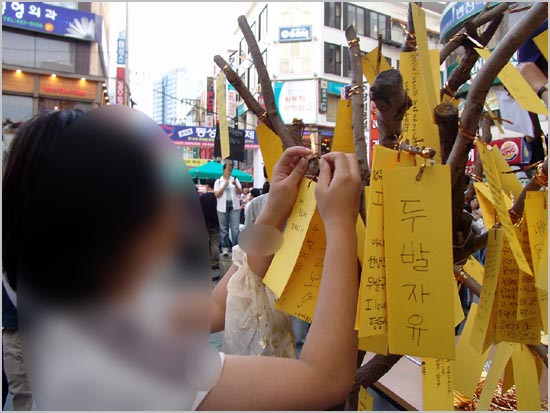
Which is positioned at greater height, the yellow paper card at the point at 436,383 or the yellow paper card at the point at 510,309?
the yellow paper card at the point at 510,309

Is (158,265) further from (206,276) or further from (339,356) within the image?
(339,356)

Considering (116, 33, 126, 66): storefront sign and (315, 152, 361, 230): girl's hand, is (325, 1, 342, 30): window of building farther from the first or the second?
(315, 152, 361, 230): girl's hand

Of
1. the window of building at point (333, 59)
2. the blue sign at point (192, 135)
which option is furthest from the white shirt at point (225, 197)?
the window of building at point (333, 59)

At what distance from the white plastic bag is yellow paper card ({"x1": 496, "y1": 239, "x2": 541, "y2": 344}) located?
0.43 meters

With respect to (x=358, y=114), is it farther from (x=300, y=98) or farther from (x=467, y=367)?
(x=300, y=98)

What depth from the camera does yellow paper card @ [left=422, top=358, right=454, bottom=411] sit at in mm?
795

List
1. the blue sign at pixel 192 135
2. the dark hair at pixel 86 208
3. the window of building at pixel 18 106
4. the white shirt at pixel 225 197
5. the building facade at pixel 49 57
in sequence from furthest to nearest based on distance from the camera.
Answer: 1. the blue sign at pixel 192 135
2. the building facade at pixel 49 57
3. the window of building at pixel 18 106
4. the white shirt at pixel 225 197
5. the dark hair at pixel 86 208

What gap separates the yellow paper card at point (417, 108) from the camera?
0.66 m

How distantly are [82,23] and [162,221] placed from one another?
14.5 meters

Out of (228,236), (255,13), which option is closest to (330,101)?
(255,13)

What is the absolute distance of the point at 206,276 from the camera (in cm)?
58

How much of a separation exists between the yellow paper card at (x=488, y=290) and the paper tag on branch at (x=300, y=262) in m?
0.29

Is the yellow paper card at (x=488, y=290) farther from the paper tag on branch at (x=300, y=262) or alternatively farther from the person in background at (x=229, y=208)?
the person in background at (x=229, y=208)

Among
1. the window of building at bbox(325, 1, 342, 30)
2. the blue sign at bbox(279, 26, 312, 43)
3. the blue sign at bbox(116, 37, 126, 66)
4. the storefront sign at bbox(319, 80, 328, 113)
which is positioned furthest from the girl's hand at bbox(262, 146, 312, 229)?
the blue sign at bbox(116, 37, 126, 66)
